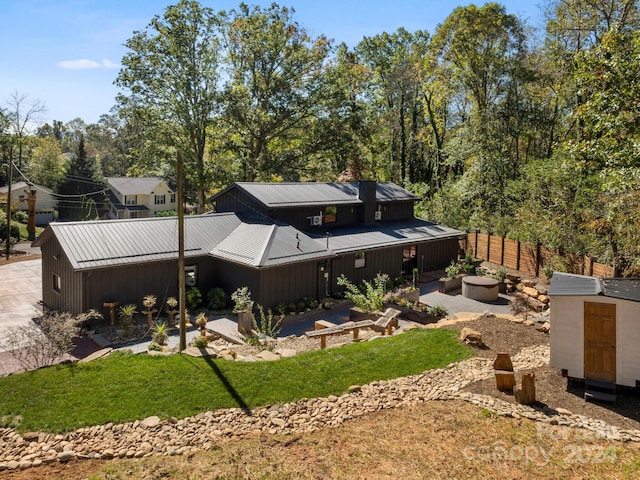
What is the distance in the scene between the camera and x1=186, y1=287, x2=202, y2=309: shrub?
16391mm

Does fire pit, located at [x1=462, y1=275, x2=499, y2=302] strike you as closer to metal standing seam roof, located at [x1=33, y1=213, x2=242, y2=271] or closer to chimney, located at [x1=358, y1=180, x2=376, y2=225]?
chimney, located at [x1=358, y1=180, x2=376, y2=225]

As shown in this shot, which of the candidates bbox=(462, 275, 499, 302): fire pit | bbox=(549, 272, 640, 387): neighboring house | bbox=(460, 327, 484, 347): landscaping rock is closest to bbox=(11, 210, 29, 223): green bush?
bbox=(462, 275, 499, 302): fire pit

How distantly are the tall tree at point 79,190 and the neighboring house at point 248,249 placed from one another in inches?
1189

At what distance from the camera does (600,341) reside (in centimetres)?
929

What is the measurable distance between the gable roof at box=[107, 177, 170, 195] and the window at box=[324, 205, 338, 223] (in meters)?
29.7

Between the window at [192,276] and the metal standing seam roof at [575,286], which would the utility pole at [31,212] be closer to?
the window at [192,276]

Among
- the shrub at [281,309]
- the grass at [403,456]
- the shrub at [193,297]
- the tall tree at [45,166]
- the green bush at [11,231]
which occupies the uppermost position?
the tall tree at [45,166]

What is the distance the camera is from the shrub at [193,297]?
1639 centimetres

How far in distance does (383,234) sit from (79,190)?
37.9 metres

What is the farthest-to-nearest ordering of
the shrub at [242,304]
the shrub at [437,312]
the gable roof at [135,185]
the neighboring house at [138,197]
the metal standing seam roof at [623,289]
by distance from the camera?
the gable roof at [135,185], the neighboring house at [138,197], the shrub at [437,312], the shrub at [242,304], the metal standing seam roof at [623,289]

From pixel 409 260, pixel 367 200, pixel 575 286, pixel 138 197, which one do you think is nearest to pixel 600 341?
pixel 575 286

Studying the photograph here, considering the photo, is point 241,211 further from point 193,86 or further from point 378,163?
point 378,163

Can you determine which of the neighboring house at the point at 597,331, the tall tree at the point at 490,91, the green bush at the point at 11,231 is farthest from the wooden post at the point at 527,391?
the green bush at the point at 11,231

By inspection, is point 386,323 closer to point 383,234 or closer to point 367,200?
point 383,234
